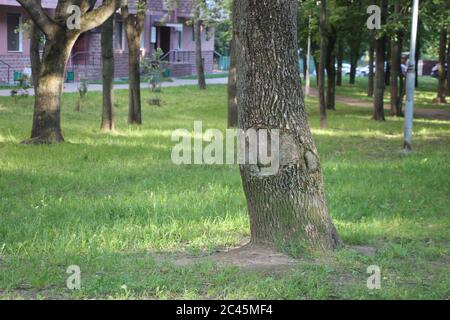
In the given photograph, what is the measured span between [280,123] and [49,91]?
31.1 ft

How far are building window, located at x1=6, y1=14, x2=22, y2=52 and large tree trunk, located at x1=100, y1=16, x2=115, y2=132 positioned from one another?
19155 millimetres

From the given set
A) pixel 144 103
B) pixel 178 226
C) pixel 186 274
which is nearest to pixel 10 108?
pixel 144 103

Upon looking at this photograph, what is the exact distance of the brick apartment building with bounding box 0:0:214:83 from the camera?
34.2m

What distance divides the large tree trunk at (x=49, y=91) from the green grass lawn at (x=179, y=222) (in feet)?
1.86

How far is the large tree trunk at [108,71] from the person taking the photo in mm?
17172

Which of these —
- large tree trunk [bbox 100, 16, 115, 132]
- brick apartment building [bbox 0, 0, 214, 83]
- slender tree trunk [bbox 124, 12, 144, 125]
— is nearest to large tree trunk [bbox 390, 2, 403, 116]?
brick apartment building [bbox 0, 0, 214, 83]

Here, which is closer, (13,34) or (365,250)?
(365,250)

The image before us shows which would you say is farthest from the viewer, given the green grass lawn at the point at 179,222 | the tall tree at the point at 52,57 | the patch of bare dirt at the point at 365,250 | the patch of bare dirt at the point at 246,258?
the tall tree at the point at 52,57

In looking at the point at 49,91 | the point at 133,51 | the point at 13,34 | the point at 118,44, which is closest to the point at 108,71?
A: the point at 133,51

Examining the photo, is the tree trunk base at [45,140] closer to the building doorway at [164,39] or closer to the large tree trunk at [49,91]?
the large tree trunk at [49,91]

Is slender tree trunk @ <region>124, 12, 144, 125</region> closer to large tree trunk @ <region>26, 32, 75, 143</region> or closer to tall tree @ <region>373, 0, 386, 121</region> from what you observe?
large tree trunk @ <region>26, 32, 75, 143</region>

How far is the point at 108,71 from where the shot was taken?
17469 mm

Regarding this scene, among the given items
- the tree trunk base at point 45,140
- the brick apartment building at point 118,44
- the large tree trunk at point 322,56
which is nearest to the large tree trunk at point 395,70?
the large tree trunk at point 322,56

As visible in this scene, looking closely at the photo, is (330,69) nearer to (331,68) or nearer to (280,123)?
(331,68)
